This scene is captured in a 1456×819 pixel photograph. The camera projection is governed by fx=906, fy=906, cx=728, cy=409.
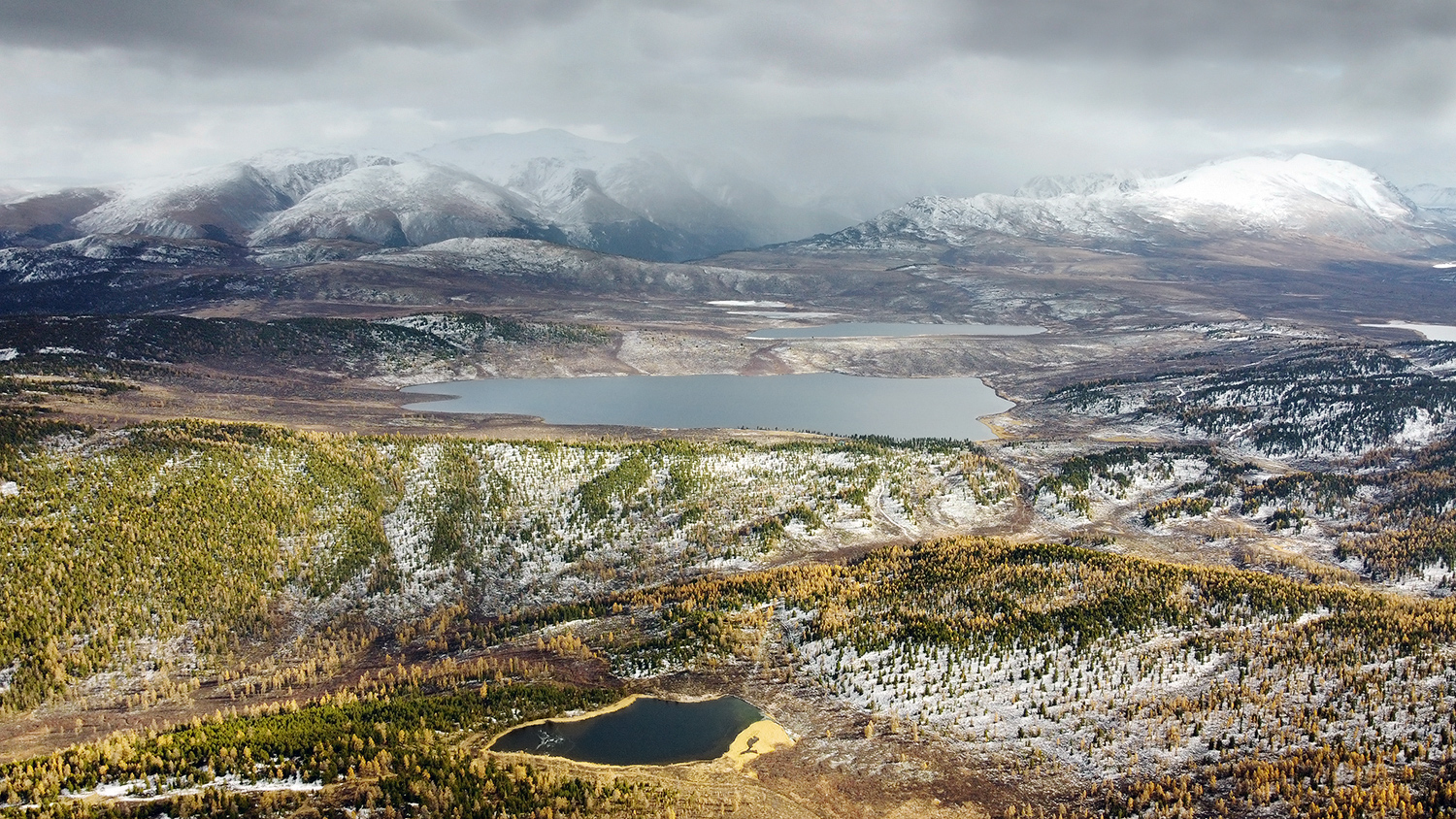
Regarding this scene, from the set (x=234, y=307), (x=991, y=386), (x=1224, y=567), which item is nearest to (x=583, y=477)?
(x=1224, y=567)

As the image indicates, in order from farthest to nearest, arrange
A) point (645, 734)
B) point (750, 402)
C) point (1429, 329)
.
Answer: point (1429, 329) → point (750, 402) → point (645, 734)

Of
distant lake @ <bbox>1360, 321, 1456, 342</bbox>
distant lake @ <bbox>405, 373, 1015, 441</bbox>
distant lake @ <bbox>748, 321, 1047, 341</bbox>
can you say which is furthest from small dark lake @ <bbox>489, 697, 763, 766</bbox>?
distant lake @ <bbox>1360, 321, 1456, 342</bbox>

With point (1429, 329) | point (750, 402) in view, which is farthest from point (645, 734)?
point (1429, 329)

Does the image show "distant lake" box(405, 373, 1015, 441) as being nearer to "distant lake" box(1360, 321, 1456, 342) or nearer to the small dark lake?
the small dark lake

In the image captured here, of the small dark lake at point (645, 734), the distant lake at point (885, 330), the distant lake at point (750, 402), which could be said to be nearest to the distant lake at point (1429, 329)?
the distant lake at point (885, 330)

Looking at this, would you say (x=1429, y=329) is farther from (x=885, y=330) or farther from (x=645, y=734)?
(x=645, y=734)
